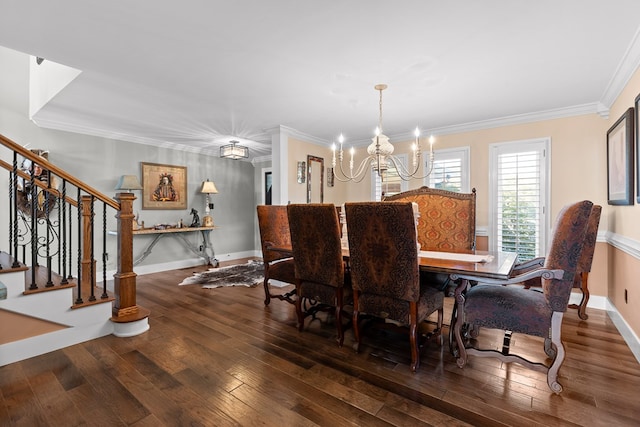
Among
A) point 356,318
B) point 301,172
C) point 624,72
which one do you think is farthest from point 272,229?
point 624,72

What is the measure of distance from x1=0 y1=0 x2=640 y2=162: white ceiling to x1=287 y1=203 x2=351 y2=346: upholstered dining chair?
50.2 inches

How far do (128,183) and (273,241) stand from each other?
2.69 meters

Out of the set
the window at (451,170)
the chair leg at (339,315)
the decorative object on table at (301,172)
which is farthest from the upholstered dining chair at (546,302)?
the decorative object on table at (301,172)

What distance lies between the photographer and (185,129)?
459cm

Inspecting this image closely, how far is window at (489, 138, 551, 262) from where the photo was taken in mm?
3818

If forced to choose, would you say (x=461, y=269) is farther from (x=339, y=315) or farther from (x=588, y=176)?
(x=588, y=176)

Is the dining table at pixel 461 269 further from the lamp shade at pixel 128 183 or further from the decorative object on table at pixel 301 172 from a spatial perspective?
the lamp shade at pixel 128 183

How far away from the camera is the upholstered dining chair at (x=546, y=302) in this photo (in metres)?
1.75

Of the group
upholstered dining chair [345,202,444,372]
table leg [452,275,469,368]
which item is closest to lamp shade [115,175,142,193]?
upholstered dining chair [345,202,444,372]

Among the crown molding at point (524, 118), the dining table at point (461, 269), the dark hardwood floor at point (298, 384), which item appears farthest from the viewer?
the crown molding at point (524, 118)

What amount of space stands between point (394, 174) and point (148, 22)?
388cm

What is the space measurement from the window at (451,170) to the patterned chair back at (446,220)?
1024 mm

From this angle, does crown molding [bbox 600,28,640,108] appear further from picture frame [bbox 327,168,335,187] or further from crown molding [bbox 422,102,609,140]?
picture frame [bbox 327,168,335,187]

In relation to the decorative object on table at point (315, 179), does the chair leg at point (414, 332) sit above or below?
below
